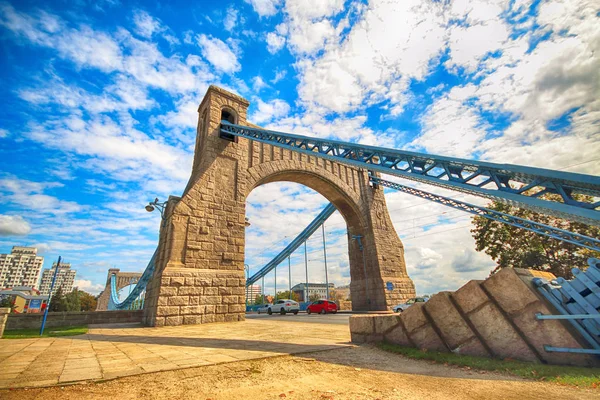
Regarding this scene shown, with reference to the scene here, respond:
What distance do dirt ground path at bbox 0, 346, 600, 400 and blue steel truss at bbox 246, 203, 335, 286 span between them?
92.6ft

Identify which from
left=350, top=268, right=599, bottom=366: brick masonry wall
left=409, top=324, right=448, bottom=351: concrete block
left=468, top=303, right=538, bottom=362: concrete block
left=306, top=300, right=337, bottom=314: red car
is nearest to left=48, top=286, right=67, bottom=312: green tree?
left=306, top=300, right=337, bottom=314: red car

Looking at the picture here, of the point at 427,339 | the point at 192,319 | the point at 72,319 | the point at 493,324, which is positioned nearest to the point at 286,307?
the point at 192,319

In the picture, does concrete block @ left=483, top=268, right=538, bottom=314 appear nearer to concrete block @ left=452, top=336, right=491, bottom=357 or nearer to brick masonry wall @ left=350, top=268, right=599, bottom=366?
brick masonry wall @ left=350, top=268, right=599, bottom=366

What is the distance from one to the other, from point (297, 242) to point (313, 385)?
36.7m

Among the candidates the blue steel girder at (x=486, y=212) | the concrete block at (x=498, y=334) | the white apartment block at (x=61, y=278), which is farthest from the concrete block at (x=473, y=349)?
the white apartment block at (x=61, y=278)

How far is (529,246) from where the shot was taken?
60.4ft

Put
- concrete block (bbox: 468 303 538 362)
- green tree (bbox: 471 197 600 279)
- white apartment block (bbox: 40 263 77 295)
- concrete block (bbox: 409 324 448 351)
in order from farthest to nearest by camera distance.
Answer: white apartment block (bbox: 40 263 77 295)
green tree (bbox: 471 197 600 279)
concrete block (bbox: 409 324 448 351)
concrete block (bbox: 468 303 538 362)

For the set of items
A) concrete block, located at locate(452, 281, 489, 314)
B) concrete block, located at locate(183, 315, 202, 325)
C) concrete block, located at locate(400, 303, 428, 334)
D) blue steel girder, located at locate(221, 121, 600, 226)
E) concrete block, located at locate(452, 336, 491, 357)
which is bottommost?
concrete block, located at locate(452, 336, 491, 357)

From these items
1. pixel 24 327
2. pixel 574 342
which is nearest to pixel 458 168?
pixel 574 342

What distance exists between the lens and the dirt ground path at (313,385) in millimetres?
2543

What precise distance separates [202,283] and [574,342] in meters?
10.3

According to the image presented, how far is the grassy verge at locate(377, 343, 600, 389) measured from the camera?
9.11ft

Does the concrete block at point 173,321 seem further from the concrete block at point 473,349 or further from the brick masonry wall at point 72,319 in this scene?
the concrete block at point 473,349

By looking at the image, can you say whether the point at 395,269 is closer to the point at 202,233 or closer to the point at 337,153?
the point at 337,153
